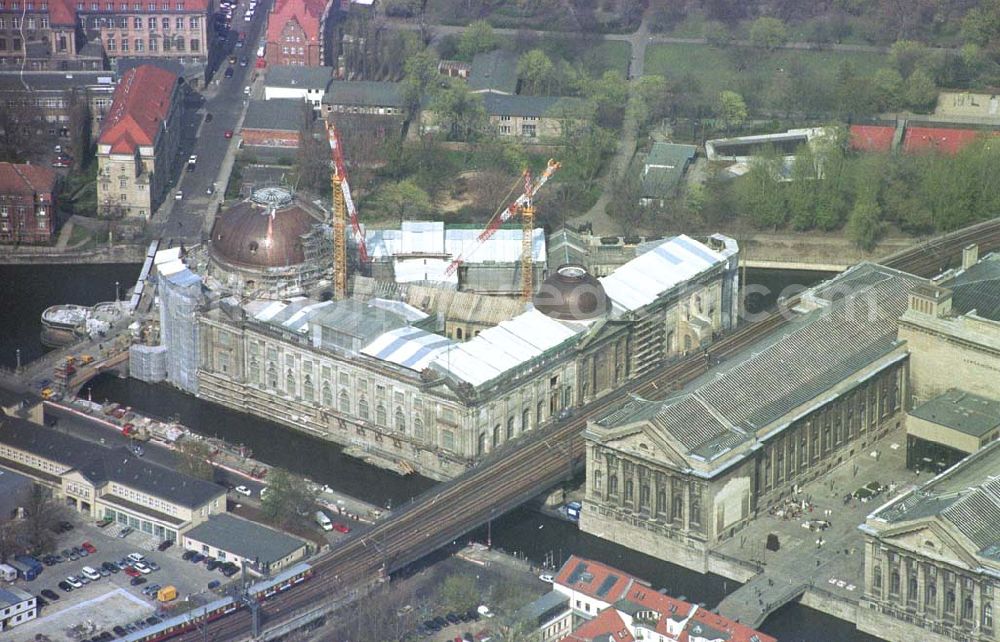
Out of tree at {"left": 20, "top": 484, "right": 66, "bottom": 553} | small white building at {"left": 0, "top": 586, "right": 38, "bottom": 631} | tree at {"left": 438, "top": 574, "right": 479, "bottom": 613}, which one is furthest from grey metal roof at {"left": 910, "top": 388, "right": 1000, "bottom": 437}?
small white building at {"left": 0, "top": 586, "right": 38, "bottom": 631}

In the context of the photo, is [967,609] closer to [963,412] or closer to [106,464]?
[963,412]

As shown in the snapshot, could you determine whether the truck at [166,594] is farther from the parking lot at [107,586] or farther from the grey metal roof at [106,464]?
the grey metal roof at [106,464]

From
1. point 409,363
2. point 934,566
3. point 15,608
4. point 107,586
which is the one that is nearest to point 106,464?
point 107,586

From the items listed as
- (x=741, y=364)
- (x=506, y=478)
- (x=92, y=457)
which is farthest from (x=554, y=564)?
(x=92, y=457)

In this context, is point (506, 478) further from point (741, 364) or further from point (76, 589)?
point (76, 589)

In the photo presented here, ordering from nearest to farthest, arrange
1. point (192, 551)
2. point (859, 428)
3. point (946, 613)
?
point (946, 613), point (192, 551), point (859, 428)

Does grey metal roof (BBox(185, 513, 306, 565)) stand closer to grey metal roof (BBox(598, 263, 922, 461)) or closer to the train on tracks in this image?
the train on tracks

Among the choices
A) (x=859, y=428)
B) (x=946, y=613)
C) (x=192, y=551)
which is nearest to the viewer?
(x=946, y=613)

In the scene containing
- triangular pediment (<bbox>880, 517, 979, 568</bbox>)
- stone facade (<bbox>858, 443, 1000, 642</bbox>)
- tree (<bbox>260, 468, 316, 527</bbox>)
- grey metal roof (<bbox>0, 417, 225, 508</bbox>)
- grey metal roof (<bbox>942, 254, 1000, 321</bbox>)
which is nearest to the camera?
triangular pediment (<bbox>880, 517, 979, 568</bbox>)
